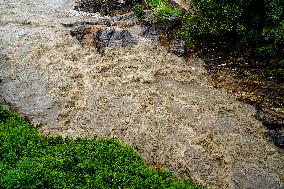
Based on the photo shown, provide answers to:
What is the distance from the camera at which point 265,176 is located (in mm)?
9750

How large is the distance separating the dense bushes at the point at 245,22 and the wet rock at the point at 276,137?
3.08 m

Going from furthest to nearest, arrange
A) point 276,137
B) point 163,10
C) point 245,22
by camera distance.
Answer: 1. point 163,10
2. point 245,22
3. point 276,137

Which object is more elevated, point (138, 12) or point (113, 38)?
point (138, 12)

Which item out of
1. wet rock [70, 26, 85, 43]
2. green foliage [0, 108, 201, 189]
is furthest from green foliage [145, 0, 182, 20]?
green foliage [0, 108, 201, 189]

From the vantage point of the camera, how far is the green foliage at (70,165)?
7.44m

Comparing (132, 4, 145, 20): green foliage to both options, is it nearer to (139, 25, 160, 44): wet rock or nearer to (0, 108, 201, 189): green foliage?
(139, 25, 160, 44): wet rock

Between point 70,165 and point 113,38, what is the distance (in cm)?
847

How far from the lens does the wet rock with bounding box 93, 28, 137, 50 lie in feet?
51.1

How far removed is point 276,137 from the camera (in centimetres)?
1077

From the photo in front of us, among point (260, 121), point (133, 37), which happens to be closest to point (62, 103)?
point (133, 37)

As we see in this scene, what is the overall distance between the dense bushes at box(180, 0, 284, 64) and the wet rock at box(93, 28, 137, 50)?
236 centimetres

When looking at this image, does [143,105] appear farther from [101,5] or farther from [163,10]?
[101,5]

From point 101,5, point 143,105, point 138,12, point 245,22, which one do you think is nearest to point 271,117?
point 143,105

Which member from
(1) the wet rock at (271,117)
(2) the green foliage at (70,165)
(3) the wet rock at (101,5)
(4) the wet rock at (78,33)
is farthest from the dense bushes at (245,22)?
(2) the green foliage at (70,165)
